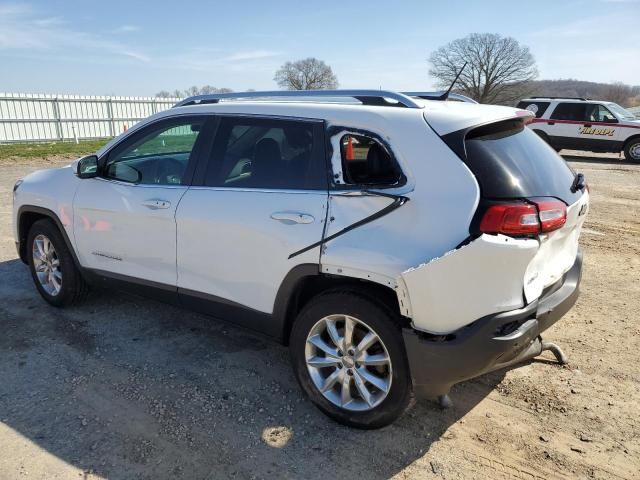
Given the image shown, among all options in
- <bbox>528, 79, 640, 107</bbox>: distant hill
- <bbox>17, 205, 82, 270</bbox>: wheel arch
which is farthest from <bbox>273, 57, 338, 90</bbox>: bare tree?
<bbox>17, 205, 82, 270</bbox>: wheel arch

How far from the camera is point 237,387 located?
329 centimetres

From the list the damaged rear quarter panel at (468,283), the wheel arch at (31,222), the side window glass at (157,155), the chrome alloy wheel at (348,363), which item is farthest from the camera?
the wheel arch at (31,222)

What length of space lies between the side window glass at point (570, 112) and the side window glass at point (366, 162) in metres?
17.2

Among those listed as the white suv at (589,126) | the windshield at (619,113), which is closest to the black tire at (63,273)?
the white suv at (589,126)

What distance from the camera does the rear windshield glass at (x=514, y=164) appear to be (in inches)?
98.0

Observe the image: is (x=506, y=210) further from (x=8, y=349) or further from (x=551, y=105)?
(x=551, y=105)

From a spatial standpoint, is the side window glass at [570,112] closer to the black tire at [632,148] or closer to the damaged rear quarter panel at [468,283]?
the black tire at [632,148]

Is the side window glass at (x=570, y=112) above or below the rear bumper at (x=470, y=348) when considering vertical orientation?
above

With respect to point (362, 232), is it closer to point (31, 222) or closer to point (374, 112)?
point (374, 112)

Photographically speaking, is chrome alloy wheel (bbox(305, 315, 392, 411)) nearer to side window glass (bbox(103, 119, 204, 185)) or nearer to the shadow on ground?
the shadow on ground

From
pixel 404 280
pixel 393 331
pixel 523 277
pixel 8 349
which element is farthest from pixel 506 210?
pixel 8 349

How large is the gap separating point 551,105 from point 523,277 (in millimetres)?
17589

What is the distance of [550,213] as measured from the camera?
2.51 metres

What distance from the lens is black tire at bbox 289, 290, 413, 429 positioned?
2.64m
